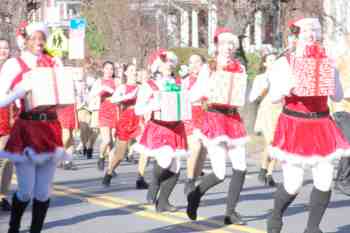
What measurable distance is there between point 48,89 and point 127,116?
7.44 meters

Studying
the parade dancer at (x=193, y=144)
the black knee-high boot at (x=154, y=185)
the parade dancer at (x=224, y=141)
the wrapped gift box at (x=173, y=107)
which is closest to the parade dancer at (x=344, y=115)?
the parade dancer at (x=193, y=144)

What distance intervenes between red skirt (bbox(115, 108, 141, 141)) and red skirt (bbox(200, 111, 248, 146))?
4.48 meters

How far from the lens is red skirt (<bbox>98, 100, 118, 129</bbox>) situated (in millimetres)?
19438

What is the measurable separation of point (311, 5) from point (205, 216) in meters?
21.6

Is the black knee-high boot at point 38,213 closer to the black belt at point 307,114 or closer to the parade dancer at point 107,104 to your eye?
the black belt at point 307,114

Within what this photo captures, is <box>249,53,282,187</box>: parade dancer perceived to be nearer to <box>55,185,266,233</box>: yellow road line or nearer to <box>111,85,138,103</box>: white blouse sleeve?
<box>111,85,138,103</box>: white blouse sleeve

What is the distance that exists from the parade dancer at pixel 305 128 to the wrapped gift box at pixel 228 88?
152 centimetres

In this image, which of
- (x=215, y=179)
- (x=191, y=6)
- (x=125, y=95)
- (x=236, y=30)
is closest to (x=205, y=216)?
(x=215, y=179)

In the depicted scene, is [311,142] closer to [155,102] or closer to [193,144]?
[155,102]

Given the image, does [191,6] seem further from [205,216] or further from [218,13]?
[205,216]

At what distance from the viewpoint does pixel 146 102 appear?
1307 centimetres

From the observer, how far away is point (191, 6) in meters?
39.7

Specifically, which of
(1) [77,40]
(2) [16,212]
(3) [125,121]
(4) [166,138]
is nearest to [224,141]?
(4) [166,138]

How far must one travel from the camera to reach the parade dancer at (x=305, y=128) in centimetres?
1006
